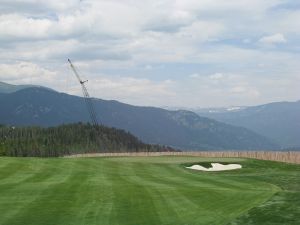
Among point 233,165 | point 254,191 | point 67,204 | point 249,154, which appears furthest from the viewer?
point 249,154

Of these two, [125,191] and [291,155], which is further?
[291,155]

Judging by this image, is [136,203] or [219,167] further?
[219,167]

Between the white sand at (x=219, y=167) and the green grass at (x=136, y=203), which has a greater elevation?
the white sand at (x=219, y=167)

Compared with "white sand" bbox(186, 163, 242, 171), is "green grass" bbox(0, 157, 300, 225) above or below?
below

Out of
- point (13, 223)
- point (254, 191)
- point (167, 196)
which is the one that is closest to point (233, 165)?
point (254, 191)

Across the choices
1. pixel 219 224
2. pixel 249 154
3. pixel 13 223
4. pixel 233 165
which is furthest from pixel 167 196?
pixel 249 154

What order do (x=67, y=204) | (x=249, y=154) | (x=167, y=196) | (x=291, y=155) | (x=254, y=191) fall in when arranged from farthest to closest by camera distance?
(x=249, y=154) → (x=291, y=155) → (x=254, y=191) → (x=167, y=196) → (x=67, y=204)

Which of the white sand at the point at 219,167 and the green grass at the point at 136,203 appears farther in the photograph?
the white sand at the point at 219,167

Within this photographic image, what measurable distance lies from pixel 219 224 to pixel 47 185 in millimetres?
15220

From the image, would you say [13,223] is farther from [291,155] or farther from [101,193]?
[291,155]

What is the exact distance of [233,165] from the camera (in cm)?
6519

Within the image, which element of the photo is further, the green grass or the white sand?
the white sand

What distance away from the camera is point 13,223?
2117 centimetres

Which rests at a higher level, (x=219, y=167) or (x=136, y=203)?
(x=219, y=167)
